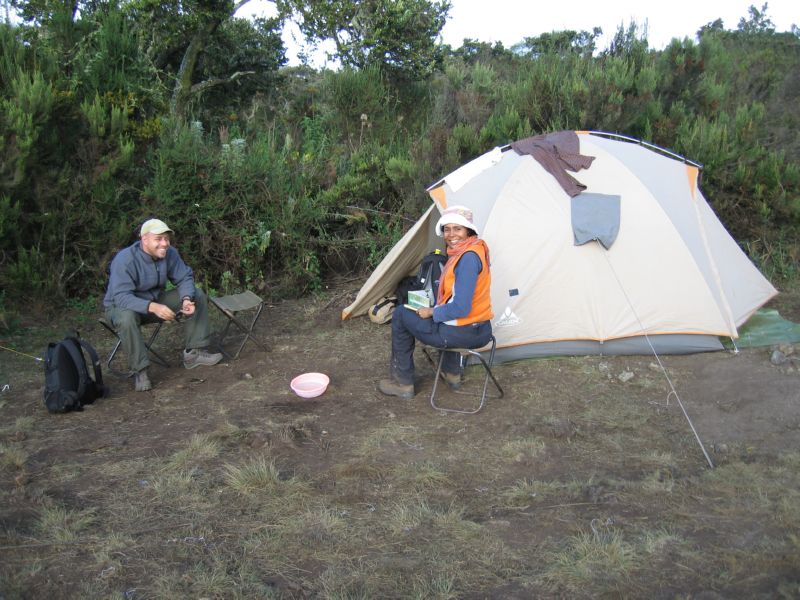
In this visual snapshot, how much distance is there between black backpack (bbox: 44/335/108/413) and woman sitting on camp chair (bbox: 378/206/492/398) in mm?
2079

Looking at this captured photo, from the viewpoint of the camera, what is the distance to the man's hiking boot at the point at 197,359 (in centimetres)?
540

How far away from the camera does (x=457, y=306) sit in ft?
14.1

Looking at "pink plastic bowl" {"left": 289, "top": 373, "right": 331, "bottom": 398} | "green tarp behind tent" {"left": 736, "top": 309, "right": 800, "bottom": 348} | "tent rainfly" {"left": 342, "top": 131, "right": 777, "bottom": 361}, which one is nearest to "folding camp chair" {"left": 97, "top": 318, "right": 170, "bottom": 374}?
"pink plastic bowl" {"left": 289, "top": 373, "right": 331, "bottom": 398}

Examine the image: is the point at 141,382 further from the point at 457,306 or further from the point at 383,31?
the point at 383,31

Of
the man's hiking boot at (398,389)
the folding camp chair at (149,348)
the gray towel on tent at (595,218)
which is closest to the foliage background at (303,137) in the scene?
the folding camp chair at (149,348)

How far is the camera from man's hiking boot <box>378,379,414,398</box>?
4.76 m

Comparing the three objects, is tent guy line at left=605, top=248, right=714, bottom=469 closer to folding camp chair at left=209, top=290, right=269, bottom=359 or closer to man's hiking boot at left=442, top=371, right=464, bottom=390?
man's hiking boot at left=442, top=371, right=464, bottom=390

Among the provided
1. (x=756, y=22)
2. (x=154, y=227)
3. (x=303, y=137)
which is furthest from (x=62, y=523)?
(x=756, y=22)

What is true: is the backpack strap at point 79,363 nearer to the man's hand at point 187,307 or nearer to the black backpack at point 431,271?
the man's hand at point 187,307

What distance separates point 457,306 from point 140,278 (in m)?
2.41

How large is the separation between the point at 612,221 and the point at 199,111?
641 centimetres

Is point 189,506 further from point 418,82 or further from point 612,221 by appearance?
point 418,82

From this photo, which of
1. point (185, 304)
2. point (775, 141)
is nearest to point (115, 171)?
point (185, 304)

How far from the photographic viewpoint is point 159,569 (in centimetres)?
281
